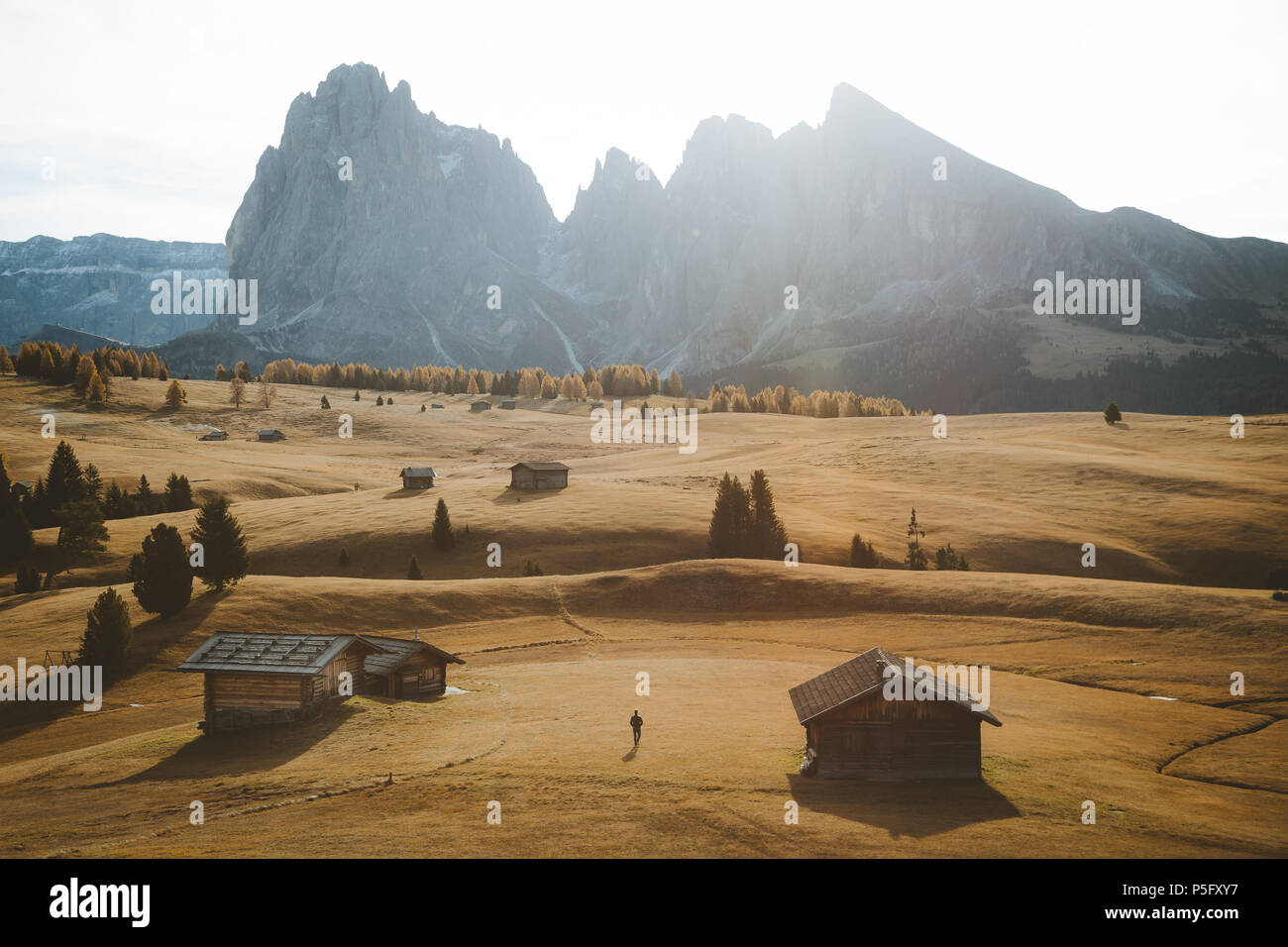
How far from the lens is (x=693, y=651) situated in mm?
54969

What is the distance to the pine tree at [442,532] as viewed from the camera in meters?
79.6

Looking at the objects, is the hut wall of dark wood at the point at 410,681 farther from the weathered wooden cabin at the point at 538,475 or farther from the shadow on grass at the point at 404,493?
the weathered wooden cabin at the point at 538,475

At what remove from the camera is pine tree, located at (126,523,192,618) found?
5534 centimetres

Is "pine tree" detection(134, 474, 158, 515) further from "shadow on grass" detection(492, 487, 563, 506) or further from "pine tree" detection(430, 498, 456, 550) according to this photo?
"shadow on grass" detection(492, 487, 563, 506)

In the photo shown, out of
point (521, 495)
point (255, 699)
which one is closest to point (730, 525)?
point (521, 495)

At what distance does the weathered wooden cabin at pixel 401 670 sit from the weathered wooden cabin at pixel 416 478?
59.2m
